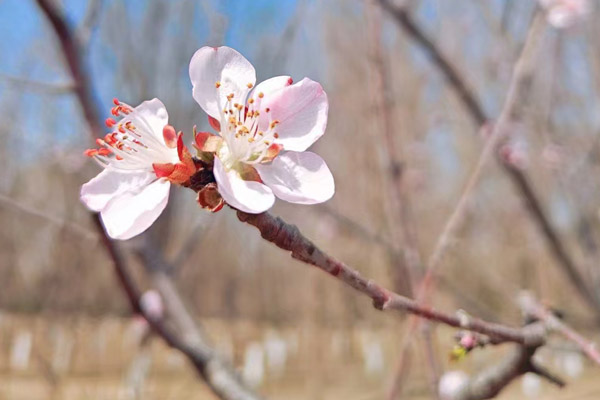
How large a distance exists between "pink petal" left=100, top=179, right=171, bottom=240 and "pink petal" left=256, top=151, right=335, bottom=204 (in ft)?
0.22

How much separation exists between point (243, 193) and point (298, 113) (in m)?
0.09

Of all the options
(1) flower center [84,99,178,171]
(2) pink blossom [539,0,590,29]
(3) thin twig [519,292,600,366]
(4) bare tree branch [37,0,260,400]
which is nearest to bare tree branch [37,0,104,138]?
(4) bare tree branch [37,0,260,400]

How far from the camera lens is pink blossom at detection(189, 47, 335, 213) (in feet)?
1.24

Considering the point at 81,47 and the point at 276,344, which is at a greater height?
the point at 81,47

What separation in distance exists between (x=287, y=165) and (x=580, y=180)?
5.64 feet

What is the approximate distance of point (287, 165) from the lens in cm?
39

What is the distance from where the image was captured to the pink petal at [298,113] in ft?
1.30

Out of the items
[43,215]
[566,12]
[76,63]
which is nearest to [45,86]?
[76,63]

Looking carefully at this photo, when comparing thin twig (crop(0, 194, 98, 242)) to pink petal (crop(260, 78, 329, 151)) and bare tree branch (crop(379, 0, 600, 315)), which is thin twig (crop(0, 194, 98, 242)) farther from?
bare tree branch (crop(379, 0, 600, 315))

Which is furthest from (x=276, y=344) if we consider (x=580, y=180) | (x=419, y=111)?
(x=580, y=180)

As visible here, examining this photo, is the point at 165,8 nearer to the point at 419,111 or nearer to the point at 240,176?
the point at 419,111

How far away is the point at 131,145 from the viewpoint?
410mm

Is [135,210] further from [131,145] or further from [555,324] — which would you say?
[555,324]

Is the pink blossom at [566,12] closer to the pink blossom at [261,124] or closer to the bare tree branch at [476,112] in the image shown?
the bare tree branch at [476,112]
